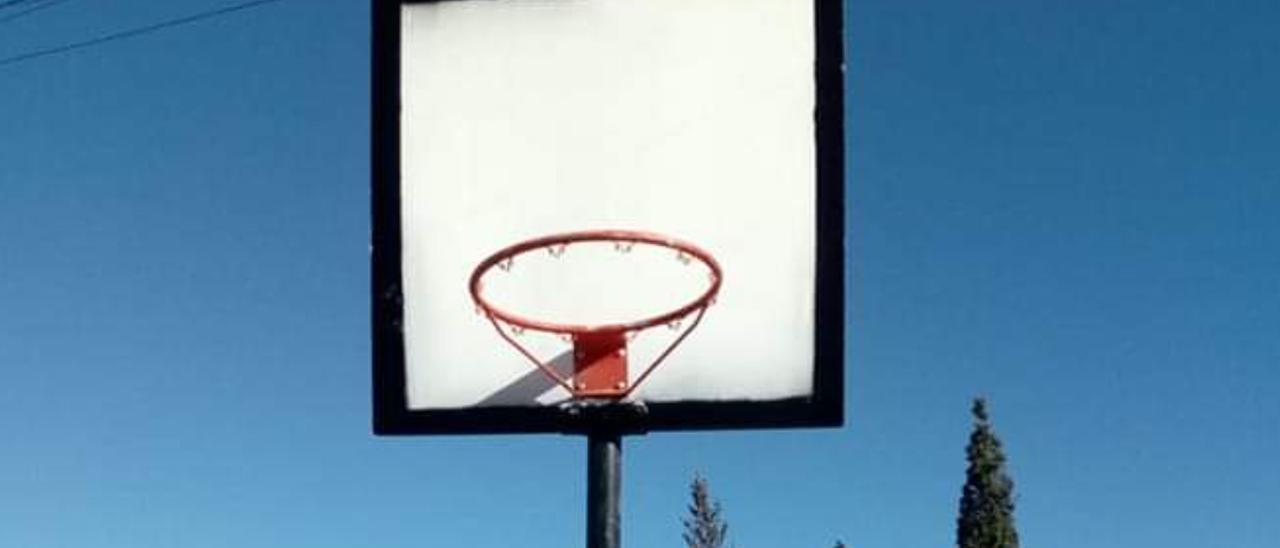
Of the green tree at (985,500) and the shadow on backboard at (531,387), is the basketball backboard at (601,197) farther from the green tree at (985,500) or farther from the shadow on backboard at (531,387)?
the green tree at (985,500)

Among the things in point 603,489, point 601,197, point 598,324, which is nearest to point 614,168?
point 601,197

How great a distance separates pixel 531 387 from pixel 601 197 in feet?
0.88

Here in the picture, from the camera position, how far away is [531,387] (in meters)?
2.74

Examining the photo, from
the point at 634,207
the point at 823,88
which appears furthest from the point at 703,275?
the point at 823,88

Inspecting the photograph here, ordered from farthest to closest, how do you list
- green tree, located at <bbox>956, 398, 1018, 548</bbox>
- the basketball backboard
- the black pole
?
green tree, located at <bbox>956, 398, 1018, 548</bbox> → the basketball backboard → the black pole

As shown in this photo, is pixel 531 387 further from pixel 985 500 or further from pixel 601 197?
pixel 985 500

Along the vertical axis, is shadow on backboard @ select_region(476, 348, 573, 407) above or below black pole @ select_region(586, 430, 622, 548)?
above

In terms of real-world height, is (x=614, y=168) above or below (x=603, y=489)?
above

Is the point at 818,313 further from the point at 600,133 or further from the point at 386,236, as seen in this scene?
the point at 386,236

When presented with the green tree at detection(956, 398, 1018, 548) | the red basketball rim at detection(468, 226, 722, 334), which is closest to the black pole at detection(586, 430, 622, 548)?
the red basketball rim at detection(468, 226, 722, 334)

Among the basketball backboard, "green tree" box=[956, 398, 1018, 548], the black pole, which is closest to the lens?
the black pole

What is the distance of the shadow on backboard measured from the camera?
2715 mm

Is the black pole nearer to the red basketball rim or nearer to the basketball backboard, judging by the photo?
the basketball backboard

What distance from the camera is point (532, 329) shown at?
9.24 ft
